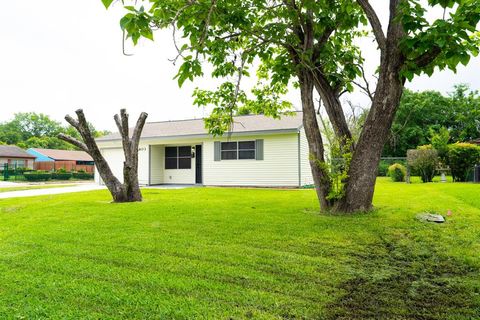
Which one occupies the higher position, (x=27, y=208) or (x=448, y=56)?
(x=448, y=56)

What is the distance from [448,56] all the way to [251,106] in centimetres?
554

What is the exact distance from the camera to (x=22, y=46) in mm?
18219

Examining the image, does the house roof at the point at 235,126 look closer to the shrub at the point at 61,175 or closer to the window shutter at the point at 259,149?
the window shutter at the point at 259,149

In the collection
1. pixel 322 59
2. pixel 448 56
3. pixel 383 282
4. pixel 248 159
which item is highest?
pixel 322 59

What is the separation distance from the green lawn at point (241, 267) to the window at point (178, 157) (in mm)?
11087

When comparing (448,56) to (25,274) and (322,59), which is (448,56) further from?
(25,274)

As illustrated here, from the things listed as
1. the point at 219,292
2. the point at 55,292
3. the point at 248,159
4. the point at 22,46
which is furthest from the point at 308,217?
the point at 22,46

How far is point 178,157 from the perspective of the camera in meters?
17.6

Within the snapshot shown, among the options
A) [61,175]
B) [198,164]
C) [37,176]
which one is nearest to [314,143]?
[198,164]

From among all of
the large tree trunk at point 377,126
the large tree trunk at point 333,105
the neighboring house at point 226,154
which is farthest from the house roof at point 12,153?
the large tree trunk at point 377,126

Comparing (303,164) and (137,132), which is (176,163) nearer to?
(303,164)

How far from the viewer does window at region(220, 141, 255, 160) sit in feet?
49.5

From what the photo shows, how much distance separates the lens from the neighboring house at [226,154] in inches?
568

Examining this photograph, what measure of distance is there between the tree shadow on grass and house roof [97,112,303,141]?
9254 millimetres
